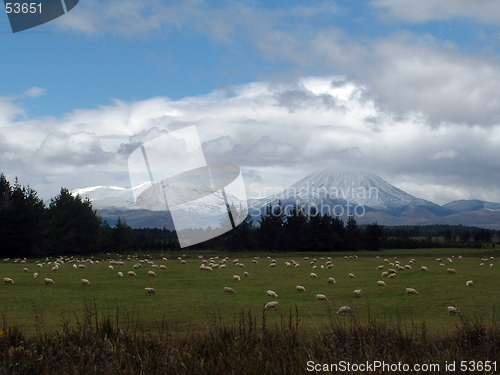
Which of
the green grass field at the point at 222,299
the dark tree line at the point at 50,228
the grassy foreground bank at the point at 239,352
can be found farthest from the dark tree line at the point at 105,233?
the grassy foreground bank at the point at 239,352

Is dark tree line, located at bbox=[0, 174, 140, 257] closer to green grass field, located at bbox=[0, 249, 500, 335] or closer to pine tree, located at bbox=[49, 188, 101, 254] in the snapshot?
pine tree, located at bbox=[49, 188, 101, 254]

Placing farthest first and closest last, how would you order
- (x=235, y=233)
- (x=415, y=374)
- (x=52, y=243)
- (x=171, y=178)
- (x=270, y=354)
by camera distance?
1. (x=235, y=233)
2. (x=52, y=243)
3. (x=171, y=178)
4. (x=270, y=354)
5. (x=415, y=374)

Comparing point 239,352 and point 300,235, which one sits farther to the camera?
point 300,235

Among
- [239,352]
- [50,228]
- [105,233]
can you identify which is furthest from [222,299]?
[105,233]

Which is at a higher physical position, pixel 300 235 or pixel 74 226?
pixel 74 226

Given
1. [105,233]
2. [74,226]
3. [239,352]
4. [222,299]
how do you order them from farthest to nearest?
[105,233] → [74,226] → [222,299] → [239,352]

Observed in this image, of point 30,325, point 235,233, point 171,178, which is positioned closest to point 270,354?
point 30,325

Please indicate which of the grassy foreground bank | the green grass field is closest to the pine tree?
the green grass field

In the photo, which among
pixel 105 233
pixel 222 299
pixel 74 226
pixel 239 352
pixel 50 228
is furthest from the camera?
pixel 105 233

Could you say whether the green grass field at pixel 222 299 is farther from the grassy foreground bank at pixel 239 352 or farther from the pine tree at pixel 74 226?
the pine tree at pixel 74 226

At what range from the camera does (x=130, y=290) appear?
66.2 ft

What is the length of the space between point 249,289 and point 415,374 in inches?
554

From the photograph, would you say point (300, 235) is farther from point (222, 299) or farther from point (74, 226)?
point (222, 299)

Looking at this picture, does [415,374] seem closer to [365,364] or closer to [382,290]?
[365,364]
